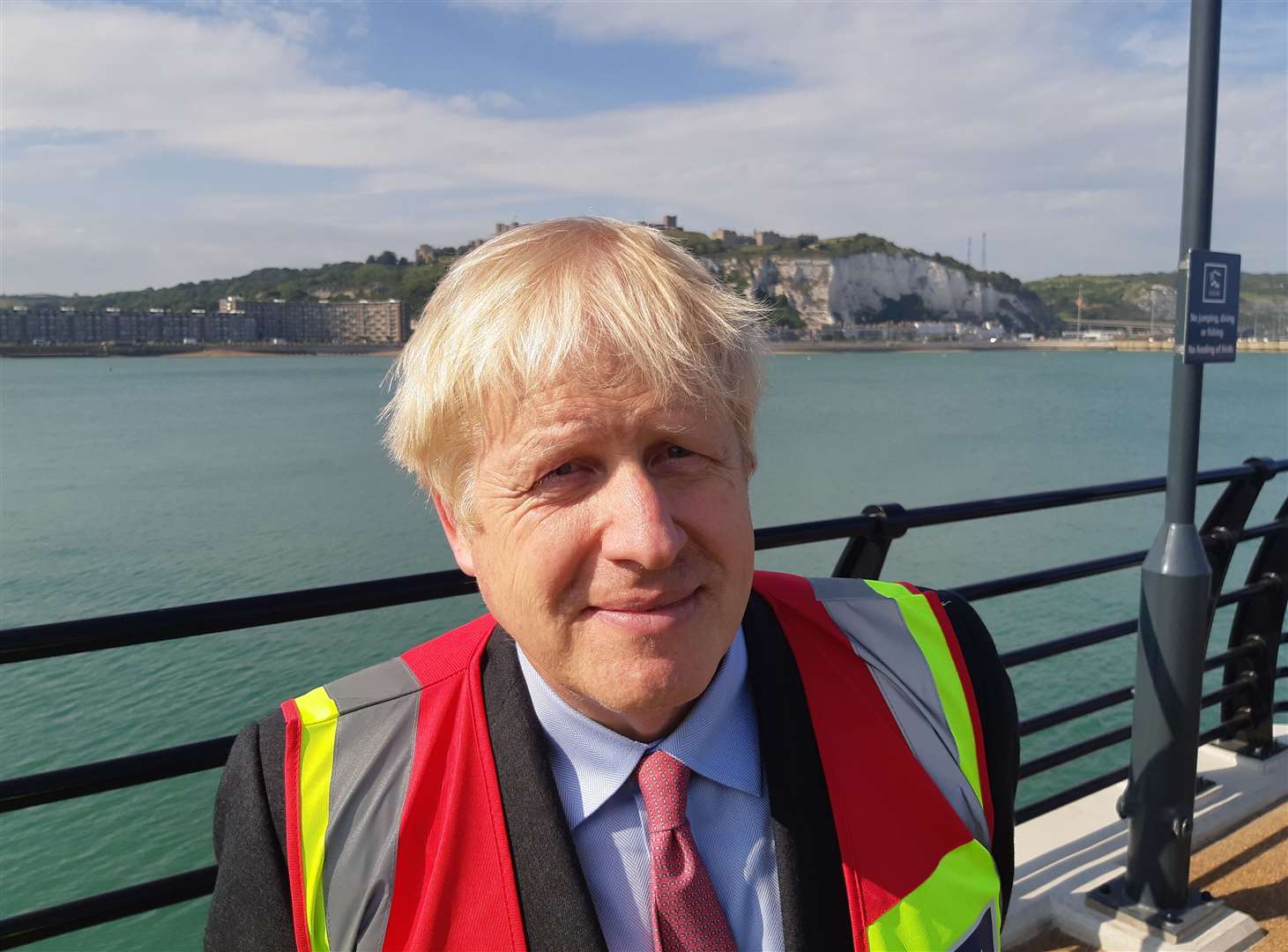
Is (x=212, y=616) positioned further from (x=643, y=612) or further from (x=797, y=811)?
(x=797, y=811)

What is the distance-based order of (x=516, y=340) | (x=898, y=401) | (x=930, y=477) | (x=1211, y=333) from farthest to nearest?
(x=898, y=401) < (x=930, y=477) < (x=1211, y=333) < (x=516, y=340)

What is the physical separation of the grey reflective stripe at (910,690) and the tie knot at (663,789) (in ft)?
1.03

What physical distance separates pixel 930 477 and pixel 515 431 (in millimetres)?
25546

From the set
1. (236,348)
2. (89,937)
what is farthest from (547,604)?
(236,348)

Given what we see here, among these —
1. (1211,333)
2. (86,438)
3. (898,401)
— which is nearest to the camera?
(1211,333)

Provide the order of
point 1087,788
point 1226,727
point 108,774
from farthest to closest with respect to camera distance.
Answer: point 1226,727 < point 1087,788 < point 108,774

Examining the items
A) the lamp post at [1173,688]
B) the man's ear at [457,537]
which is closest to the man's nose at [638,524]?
the man's ear at [457,537]

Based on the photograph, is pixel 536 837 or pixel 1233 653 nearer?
pixel 536 837

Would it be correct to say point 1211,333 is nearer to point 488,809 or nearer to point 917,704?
point 917,704

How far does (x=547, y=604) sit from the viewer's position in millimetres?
1174

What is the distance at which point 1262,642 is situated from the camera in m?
3.86

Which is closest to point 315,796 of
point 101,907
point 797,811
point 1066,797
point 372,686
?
point 372,686

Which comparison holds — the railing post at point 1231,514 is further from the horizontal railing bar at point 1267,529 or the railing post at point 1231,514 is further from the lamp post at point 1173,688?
the lamp post at point 1173,688

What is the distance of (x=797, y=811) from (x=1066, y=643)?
2273 millimetres
